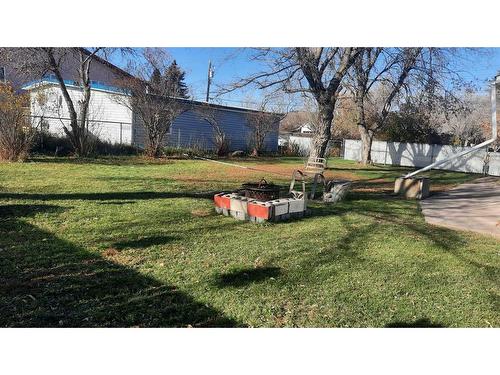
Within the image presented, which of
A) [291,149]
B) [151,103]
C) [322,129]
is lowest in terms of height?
[291,149]

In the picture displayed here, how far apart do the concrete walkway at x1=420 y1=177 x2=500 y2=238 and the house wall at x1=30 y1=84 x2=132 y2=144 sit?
753cm

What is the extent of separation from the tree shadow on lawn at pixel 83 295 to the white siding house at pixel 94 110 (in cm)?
680

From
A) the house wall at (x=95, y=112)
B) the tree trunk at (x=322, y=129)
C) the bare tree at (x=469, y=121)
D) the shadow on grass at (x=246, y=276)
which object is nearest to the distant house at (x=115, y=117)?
the house wall at (x=95, y=112)

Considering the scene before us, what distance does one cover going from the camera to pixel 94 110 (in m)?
10.7

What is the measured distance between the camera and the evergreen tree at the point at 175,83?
27.7 feet

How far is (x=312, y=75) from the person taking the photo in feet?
19.8

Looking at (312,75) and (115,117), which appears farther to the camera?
(115,117)

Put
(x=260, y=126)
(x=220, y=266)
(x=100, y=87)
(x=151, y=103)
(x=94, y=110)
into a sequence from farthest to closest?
1. (x=100, y=87)
2. (x=94, y=110)
3. (x=151, y=103)
4. (x=260, y=126)
5. (x=220, y=266)

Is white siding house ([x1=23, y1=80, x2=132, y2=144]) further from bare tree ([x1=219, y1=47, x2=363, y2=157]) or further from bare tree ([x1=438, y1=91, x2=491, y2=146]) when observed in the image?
bare tree ([x1=438, y1=91, x2=491, y2=146])

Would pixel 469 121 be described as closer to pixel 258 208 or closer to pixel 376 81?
pixel 376 81

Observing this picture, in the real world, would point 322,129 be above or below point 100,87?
below

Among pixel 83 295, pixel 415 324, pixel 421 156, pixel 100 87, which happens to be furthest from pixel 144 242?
pixel 421 156

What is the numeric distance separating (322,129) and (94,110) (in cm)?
744

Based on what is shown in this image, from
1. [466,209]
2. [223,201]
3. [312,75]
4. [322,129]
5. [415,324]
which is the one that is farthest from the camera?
[322,129]
